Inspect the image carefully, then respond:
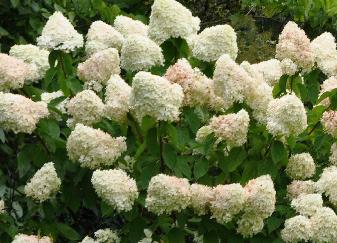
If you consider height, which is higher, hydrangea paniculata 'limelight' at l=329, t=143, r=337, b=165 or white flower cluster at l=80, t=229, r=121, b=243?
hydrangea paniculata 'limelight' at l=329, t=143, r=337, b=165

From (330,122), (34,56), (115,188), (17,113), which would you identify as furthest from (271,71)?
(17,113)

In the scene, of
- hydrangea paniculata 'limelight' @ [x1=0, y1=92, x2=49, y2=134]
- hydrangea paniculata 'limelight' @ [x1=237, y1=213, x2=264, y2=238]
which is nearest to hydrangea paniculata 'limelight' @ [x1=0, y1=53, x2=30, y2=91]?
hydrangea paniculata 'limelight' @ [x1=0, y1=92, x2=49, y2=134]

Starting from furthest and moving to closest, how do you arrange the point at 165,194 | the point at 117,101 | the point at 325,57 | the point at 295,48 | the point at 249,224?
the point at 325,57
the point at 295,48
the point at 117,101
the point at 249,224
the point at 165,194

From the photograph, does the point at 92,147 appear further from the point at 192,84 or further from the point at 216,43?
the point at 216,43

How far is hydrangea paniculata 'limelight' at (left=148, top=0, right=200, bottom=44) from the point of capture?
3.20m

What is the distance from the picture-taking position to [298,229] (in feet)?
9.13

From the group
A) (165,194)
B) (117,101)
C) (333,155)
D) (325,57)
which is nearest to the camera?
(165,194)

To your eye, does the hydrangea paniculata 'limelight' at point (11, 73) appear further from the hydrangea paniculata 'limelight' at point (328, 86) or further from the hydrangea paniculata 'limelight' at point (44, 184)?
the hydrangea paniculata 'limelight' at point (328, 86)

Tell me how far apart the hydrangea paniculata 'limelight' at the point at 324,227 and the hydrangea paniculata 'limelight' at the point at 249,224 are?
0.19 metres

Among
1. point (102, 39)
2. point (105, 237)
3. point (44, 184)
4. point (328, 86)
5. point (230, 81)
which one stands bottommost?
point (105, 237)

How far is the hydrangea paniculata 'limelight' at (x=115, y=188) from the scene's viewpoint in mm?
2748

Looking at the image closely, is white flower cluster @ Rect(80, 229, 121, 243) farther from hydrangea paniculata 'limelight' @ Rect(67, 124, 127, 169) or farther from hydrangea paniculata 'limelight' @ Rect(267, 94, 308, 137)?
hydrangea paniculata 'limelight' @ Rect(267, 94, 308, 137)

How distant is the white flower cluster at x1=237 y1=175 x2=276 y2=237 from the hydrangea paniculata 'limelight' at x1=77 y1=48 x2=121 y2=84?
80cm

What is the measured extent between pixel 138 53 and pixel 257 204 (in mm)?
802
